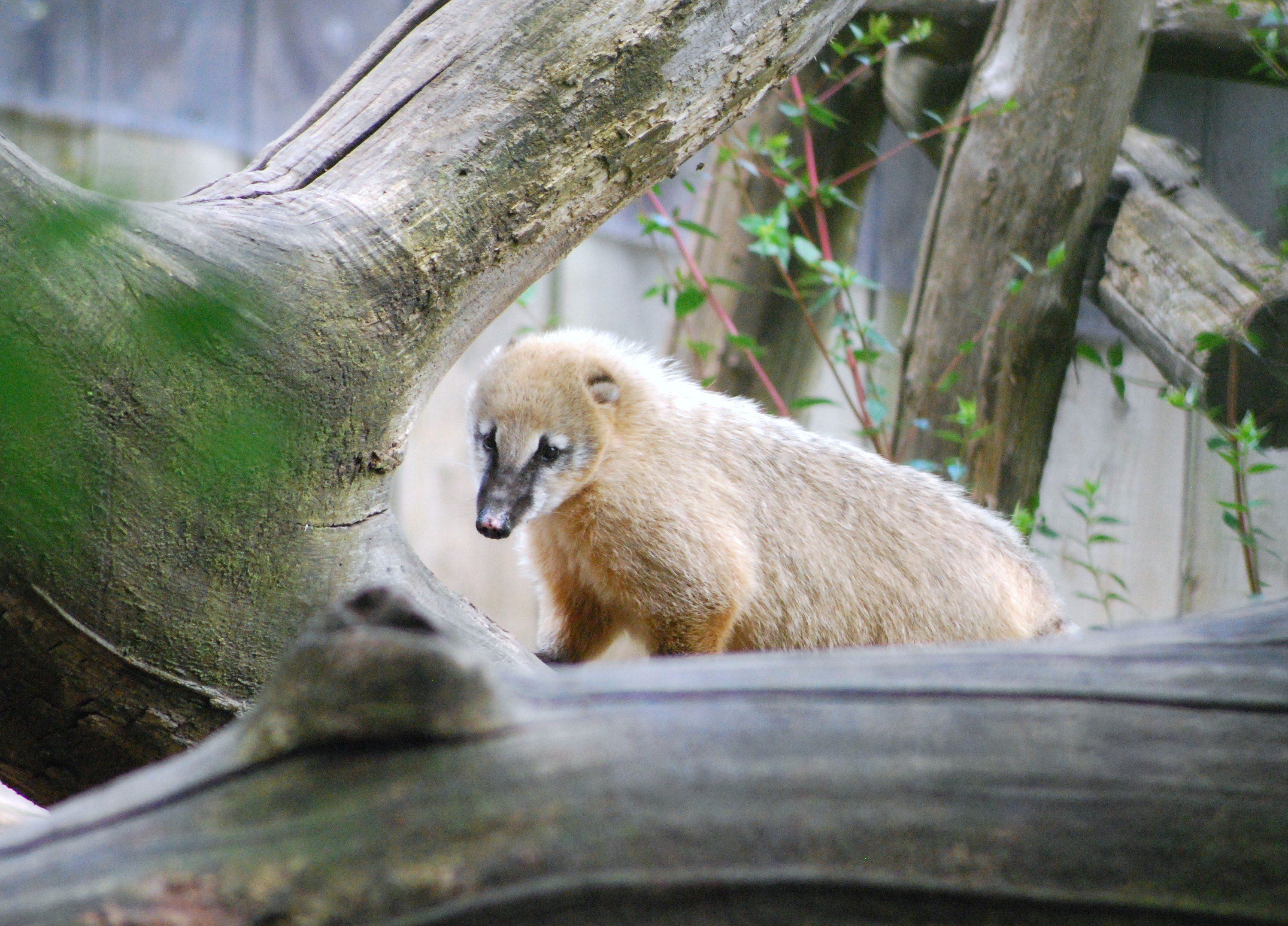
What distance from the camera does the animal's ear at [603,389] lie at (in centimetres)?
317

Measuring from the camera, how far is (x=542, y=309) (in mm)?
6289

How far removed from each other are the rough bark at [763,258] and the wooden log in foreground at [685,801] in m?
3.24

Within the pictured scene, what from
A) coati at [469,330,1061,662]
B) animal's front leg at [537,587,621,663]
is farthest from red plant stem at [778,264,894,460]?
animal's front leg at [537,587,621,663]

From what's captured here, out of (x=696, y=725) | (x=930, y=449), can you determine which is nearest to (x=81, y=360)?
(x=696, y=725)

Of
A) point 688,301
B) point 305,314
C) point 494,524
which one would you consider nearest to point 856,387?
point 688,301

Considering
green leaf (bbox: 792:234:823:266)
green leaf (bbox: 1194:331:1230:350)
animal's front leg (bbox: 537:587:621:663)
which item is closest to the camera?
green leaf (bbox: 1194:331:1230:350)

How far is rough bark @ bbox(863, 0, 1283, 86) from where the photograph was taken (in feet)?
12.5

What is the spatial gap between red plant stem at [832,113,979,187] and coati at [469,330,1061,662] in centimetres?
126

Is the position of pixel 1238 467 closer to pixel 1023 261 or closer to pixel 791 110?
pixel 1023 261

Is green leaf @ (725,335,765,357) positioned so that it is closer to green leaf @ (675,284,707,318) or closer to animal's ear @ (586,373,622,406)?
green leaf @ (675,284,707,318)

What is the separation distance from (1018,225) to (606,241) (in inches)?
118

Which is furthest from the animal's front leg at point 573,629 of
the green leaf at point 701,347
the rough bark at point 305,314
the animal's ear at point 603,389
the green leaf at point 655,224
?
the green leaf at point 655,224

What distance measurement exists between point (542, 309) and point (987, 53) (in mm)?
3150

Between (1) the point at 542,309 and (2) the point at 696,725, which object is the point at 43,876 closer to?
(2) the point at 696,725
